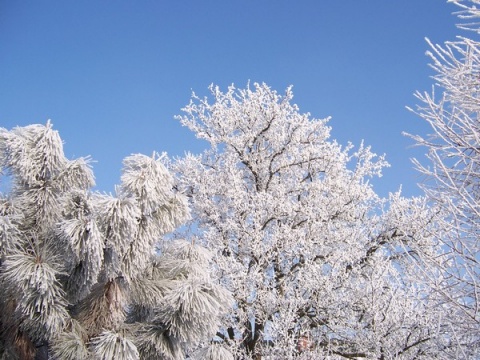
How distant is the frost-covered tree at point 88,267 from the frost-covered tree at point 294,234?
2446 millimetres

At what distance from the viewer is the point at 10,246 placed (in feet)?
22.2

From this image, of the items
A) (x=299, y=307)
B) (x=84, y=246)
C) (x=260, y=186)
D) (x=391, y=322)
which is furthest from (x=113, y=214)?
(x=260, y=186)

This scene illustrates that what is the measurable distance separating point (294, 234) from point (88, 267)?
679 centimetres

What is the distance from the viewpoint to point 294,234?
12375 millimetres

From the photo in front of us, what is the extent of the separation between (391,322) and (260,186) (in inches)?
255

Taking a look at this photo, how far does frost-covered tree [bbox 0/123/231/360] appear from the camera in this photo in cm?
637

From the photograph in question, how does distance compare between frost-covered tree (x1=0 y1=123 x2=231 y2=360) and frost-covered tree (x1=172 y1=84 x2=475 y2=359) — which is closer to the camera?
frost-covered tree (x1=0 y1=123 x2=231 y2=360)

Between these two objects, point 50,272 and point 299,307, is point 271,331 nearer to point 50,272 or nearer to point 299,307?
point 299,307

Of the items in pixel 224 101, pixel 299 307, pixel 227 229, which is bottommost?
pixel 299 307

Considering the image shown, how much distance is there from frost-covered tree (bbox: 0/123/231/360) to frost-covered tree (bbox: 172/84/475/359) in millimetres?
2446

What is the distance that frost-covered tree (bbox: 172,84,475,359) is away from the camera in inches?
391

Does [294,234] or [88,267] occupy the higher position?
[294,234]

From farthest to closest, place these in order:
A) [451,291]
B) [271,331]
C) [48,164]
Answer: [271,331]
[48,164]
[451,291]

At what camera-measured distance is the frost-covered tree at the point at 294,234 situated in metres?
9.93
